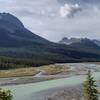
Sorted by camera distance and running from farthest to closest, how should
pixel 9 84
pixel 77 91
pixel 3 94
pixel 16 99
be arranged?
1. pixel 9 84
2. pixel 77 91
3. pixel 16 99
4. pixel 3 94

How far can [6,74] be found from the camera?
19275cm

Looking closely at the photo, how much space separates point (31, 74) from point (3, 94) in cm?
15827

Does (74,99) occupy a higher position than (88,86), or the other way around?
(88,86)

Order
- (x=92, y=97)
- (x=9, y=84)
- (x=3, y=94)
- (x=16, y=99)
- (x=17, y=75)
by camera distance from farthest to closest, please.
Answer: (x=17, y=75) < (x=9, y=84) < (x=16, y=99) < (x=92, y=97) < (x=3, y=94)

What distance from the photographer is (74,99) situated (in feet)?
316

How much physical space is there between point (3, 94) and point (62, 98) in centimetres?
6452

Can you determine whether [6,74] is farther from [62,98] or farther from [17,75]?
[62,98]

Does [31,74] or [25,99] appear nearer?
[25,99]

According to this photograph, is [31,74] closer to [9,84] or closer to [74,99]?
[9,84]

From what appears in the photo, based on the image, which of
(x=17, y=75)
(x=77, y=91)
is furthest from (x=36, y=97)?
(x=17, y=75)

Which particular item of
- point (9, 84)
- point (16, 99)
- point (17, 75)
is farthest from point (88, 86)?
point (17, 75)

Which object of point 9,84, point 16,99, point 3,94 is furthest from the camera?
point 9,84

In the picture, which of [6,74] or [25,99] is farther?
[6,74]

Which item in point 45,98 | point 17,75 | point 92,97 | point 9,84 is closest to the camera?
point 92,97
